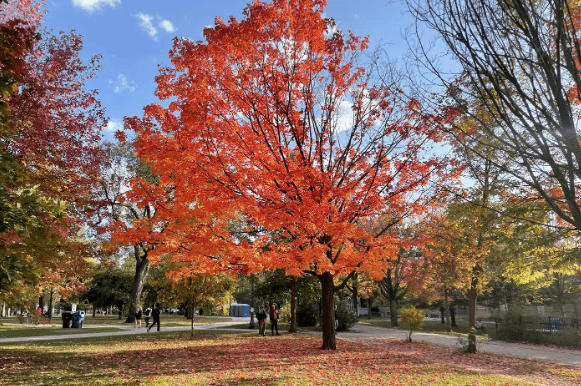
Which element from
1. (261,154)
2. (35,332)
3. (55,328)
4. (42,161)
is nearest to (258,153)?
(261,154)

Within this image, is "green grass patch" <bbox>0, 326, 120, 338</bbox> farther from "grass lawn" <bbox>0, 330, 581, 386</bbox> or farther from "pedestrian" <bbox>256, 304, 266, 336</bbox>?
"pedestrian" <bbox>256, 304, 266, 336</bbox>

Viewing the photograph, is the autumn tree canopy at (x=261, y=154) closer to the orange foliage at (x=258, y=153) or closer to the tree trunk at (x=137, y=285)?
the orange foliage at (x=258, y=153)

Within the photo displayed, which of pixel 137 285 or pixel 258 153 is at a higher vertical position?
pixel 258 153

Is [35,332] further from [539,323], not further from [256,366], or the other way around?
[539,323]

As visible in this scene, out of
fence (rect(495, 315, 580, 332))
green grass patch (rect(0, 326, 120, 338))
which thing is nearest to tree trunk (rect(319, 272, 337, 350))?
fence (rect(495, 315, 580, 332))

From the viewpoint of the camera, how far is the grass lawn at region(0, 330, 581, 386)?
820 centimetres

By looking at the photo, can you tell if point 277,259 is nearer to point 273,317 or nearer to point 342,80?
point 342,80

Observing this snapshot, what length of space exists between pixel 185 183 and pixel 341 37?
6.24 meters

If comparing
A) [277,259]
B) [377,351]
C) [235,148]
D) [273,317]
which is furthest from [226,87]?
[273,317]

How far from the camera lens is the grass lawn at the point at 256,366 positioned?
820 centimetres

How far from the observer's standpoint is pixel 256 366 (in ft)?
32.8

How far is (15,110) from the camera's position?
9.28 meters

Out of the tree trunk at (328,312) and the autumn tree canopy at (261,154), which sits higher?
the autumn tree canopy at (261,154)

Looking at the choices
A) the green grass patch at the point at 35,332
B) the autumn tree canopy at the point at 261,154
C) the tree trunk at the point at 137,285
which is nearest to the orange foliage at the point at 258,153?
the autumn tree canopy at the point at 261,154
